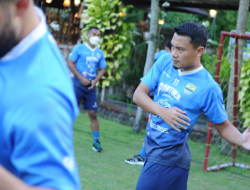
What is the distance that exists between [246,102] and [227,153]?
125 cm

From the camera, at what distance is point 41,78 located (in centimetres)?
101

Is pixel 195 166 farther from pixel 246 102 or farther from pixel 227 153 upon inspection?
pixel 246 102

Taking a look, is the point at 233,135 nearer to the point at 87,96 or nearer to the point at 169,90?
the point at 169,90

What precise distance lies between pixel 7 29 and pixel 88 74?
Result: 5.90m

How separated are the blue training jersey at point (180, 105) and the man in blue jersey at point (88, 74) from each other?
370 centimetres

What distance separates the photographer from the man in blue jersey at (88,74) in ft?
22.0

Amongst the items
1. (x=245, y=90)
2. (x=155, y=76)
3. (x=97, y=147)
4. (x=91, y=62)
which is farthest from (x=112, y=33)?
(x=155, y=76)

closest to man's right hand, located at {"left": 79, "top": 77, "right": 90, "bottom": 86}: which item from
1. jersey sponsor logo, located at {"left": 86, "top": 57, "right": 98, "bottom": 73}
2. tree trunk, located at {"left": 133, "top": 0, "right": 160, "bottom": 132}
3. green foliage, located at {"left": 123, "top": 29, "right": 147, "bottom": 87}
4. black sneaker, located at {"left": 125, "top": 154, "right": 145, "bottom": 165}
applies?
jersey sponsor logo, located at {"left": 86, "top": 57, "right": 98, "bottom": 73}

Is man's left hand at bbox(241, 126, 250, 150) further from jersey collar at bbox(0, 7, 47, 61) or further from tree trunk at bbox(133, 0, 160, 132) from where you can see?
tree trunk at bbox(133, 0, 160, 132)

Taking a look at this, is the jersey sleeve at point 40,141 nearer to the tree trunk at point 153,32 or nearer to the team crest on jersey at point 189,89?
the team crest on jersey at point 189,89

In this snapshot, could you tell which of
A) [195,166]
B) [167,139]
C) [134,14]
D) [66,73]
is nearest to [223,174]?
[195,166]

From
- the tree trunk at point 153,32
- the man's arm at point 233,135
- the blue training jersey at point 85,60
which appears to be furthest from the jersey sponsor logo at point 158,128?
the tree trunk at point 153,32

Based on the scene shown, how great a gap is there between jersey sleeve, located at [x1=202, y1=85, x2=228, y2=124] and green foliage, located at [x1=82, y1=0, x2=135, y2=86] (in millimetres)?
7250

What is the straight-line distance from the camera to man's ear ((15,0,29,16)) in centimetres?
102
